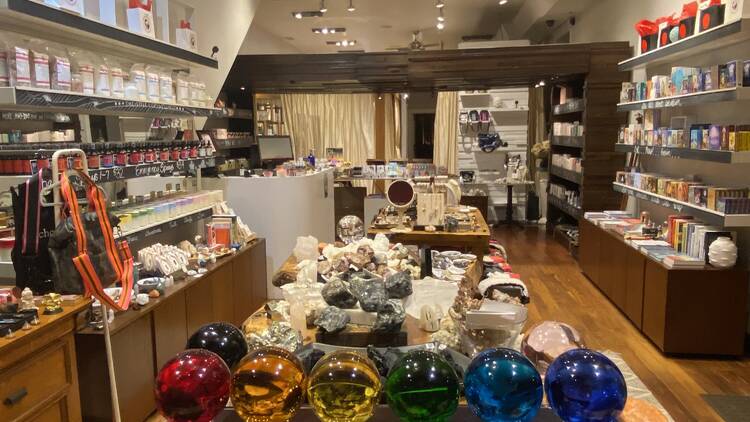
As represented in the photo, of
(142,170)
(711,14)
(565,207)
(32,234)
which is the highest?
(711,14)

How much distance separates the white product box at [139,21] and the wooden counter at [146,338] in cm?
156

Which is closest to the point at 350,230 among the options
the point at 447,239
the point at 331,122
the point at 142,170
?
the point at 447,239

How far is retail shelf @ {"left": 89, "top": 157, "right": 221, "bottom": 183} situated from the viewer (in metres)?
3.05

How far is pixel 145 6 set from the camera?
3461 mm

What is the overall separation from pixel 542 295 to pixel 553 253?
6.61 ft

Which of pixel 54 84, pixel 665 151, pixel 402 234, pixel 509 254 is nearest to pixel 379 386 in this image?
pixel 54 84

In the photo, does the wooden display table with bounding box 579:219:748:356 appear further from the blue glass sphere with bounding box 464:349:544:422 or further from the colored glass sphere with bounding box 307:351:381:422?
the colored glass sphere with bounding box 307:351:381:422

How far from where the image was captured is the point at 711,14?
3.83m

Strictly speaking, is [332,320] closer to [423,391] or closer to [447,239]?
[423,391]

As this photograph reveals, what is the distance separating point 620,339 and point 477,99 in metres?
5.85

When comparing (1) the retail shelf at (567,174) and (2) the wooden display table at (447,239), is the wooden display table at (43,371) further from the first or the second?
(1) the retail shelf at (567,174)

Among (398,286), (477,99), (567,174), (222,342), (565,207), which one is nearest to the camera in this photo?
(222,342)

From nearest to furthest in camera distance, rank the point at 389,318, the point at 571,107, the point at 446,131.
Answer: the point at 389,318 < the point at 571,107 < the point at 446,131

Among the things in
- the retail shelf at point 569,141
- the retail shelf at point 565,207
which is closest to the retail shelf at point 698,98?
the retail shelf at point 569,141
